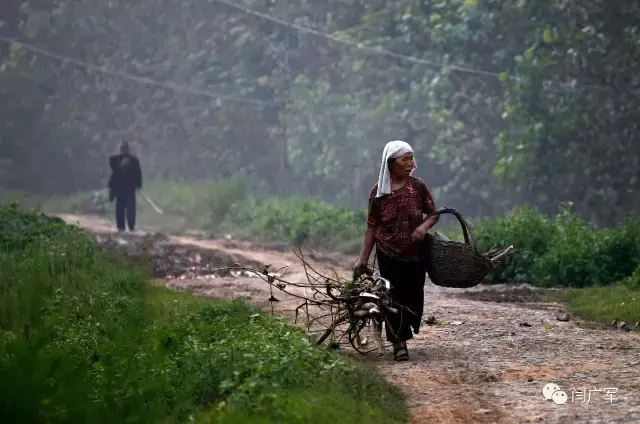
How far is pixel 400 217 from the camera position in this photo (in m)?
8.98

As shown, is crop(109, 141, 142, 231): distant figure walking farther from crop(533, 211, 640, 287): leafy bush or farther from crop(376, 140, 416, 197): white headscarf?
crop(376, 140, 416, 197): white headscarf

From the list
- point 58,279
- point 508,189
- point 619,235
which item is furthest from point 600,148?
point 58,279

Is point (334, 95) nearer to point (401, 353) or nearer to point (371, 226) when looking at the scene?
point (371, 226)

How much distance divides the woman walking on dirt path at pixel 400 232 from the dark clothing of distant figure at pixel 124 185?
55.7 ft

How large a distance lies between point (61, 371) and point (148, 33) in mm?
38011

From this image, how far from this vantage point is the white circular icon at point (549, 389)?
7.17m

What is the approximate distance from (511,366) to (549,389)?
99 centimetres

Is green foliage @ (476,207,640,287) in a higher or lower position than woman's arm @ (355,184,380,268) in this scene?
lower

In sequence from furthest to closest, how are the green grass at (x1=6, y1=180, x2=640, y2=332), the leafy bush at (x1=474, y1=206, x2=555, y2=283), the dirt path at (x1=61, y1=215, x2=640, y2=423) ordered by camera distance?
the leafy bush at (x1=474, y1=206, x2=555, y2=283), the green grass at (x1=6, y1=180, x2=640, y2=332), the dirt path at (x1=61, y1=215, x2=640, y2=423)

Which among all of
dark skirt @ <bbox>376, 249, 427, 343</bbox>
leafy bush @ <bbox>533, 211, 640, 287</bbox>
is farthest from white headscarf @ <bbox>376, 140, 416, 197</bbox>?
leafy bush @ <bbox>533, 211, 640, 287</bbox>

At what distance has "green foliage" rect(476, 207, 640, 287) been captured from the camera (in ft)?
46.6

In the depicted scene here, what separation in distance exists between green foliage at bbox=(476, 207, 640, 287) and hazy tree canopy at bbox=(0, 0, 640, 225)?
7146mm

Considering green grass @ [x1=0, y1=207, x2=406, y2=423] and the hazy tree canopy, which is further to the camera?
the hazy tree canopy

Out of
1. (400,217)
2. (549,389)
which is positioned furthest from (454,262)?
(549,389)
